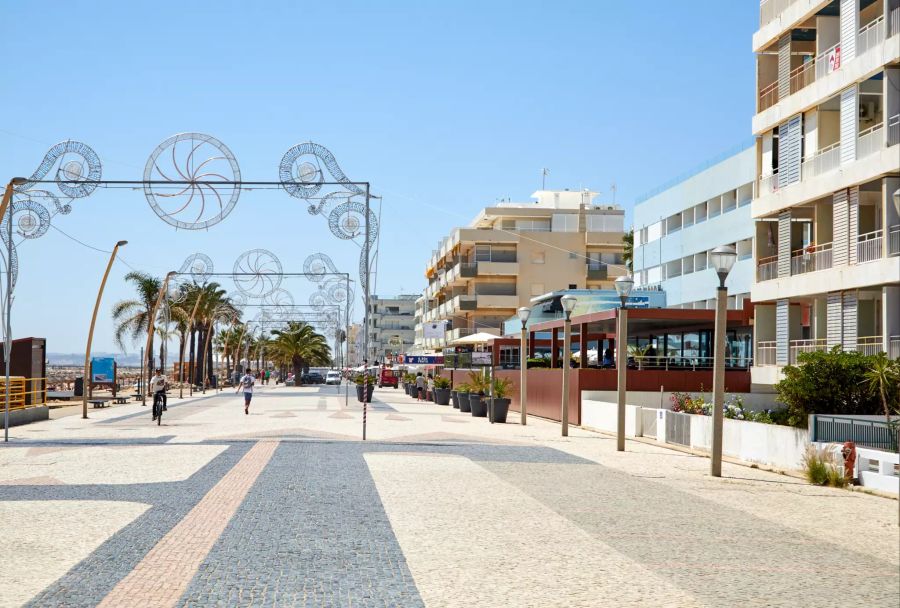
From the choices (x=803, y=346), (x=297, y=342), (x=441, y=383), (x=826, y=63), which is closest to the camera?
(x=826, y=63)

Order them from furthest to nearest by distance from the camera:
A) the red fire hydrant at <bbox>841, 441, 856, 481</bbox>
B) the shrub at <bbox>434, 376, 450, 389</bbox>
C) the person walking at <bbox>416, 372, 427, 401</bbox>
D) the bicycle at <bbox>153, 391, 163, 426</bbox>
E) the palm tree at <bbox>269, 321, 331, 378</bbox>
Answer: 1. the palm tree at <bbox>269, 321, 331, 378</bbox>
2. the person walking at <bbox>416, 372, 427, 401</bbox>
3. the shrub at <bbox>434, 376, 450, 389</bbox>
4. the bicycle at <bbox>153, 391, 163, 426</bbox>
5. the red fire hydrant at <bbox>841, 441, 856, 481</bbox>

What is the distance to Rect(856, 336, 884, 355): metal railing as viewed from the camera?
2752 cm

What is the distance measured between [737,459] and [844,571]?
46.1 feet

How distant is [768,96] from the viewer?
34.5 m

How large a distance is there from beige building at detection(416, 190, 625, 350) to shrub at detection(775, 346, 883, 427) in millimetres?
68118

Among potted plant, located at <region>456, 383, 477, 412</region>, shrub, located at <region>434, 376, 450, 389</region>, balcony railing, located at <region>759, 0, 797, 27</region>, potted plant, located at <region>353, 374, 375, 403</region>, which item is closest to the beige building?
shrub, located at <region>434, 376, 450, 389</region>

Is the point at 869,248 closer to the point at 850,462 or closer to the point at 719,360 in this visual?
the point at 719,360

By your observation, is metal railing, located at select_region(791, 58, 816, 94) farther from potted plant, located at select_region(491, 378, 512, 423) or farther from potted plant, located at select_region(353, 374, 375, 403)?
potted plant, located at select_region(353, 374, 375, 403)

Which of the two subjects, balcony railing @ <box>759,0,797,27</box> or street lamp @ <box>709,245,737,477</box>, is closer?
street lamp @ <box>709,245,737,477</box>

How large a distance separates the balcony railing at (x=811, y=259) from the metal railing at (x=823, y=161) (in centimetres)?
203

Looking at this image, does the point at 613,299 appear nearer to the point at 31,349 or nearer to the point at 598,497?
the point at 31,349

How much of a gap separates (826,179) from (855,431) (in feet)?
38.7

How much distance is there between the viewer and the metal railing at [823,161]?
29.3 meters

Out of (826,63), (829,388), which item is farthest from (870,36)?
(829,388)
